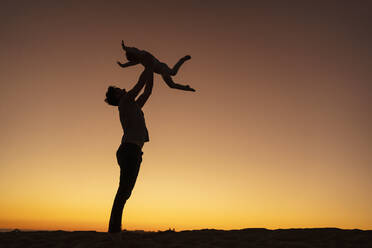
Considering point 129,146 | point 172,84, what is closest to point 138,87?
point 172,84

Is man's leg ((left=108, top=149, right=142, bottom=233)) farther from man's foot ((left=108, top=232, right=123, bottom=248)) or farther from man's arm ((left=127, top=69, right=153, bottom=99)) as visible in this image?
man's arm ((left=127, top=69, right=153, bottom=99))

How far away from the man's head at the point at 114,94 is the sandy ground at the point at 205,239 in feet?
7.83

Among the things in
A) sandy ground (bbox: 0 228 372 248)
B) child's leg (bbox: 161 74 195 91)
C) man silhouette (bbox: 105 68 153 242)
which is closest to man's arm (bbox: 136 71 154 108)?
man silhouette (bbox: 105 68 153 242)

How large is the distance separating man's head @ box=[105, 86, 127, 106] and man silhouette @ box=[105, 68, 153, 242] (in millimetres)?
143

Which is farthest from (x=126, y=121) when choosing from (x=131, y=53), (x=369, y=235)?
(x=369, y=235)

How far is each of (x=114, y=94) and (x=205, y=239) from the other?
3084mm

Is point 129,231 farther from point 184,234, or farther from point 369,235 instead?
point 369,235

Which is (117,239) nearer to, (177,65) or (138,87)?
(138,87)

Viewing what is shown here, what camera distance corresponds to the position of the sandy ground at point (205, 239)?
692cm

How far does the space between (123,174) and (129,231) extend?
8.56 ft

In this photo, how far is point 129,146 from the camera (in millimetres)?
6523

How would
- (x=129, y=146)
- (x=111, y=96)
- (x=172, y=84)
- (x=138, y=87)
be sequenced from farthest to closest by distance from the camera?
(x=172, y=84) → (x=111, y=96) → (x=138, y=87) → (x=129, y=146)

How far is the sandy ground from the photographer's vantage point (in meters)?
6.92

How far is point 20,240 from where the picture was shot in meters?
7.80
